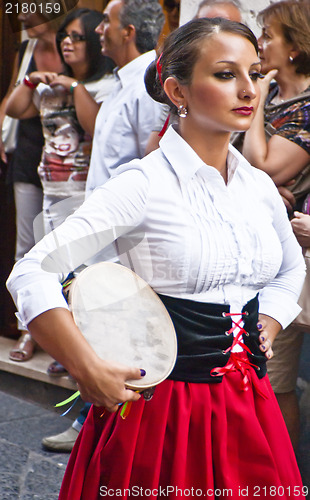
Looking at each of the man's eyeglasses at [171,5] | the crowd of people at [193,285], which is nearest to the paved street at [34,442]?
the crowd of people at [193,285]

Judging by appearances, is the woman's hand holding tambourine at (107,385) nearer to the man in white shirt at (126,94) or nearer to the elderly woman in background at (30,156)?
the man in white shirt at (126,94)

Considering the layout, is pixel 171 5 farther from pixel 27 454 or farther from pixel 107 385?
pixel 107 385

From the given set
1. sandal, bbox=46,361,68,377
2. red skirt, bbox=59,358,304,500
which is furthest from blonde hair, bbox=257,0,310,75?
sandal, bbox=46,361,68,377

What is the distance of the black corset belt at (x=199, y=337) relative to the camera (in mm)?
1612

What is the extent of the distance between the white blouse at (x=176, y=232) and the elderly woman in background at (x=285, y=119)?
0.76 metres

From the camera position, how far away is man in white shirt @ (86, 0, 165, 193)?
9.87ft

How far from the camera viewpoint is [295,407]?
2930 millimetres

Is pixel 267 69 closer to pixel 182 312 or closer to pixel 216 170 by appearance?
pixel 216 170

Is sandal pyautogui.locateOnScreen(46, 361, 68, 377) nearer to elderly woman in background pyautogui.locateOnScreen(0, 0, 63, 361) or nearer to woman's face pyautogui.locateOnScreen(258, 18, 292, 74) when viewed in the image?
elderly woman in background pyautogui.locateOnScreen(0, 0, 63, 361)

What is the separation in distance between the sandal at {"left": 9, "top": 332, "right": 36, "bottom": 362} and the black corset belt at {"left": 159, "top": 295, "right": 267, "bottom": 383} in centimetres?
288

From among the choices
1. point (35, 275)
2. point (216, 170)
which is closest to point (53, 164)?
point (216, 170)

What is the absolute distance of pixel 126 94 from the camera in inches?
121

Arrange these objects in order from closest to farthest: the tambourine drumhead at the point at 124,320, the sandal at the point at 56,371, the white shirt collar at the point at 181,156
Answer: the tambourine drumhead at the point at 124,320, the white shirt collar at the point at 181,156, the sandal at the point at 56,371

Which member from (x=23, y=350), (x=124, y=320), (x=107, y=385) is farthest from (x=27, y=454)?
(x=107, y=385)
